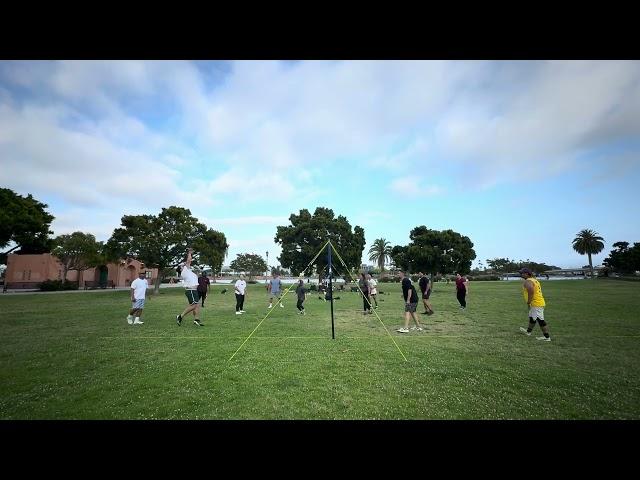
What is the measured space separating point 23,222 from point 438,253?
150 ft

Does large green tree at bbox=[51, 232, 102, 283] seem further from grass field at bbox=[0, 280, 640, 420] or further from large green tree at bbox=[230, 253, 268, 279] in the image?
large green tree at bbox=[230, 253, 268, 279]

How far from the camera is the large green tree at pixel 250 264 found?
94875mm

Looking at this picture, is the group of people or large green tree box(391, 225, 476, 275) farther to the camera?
large green tree box(391, 225, 476, 275)

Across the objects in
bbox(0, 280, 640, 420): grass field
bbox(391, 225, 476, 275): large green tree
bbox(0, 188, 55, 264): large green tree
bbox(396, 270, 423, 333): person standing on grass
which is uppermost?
bbox(0, 188, 55, 264): large green tree

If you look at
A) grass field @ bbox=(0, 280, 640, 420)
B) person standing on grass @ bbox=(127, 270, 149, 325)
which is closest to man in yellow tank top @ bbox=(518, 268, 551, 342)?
grass field @ bbox=(0, 280, 640, 420)

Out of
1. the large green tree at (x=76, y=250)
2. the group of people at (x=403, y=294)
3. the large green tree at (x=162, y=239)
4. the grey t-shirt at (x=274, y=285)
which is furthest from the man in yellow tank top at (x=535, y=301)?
the large green tree at (x=76, y=250)

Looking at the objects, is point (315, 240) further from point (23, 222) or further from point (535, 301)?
point (535, 301)

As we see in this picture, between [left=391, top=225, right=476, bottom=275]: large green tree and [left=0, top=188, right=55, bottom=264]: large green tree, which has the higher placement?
[left=0, top=188, right=55, bottom=264]: large green tree

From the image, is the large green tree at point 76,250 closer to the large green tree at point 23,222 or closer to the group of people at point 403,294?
the large green tree at point 23,222

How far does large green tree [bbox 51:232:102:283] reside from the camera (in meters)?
36.2

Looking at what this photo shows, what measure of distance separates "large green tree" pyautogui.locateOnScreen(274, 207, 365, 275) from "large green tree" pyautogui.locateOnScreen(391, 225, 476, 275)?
7634 millimetres

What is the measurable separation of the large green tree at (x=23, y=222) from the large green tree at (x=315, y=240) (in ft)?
91.4

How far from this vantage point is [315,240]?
139 ft
